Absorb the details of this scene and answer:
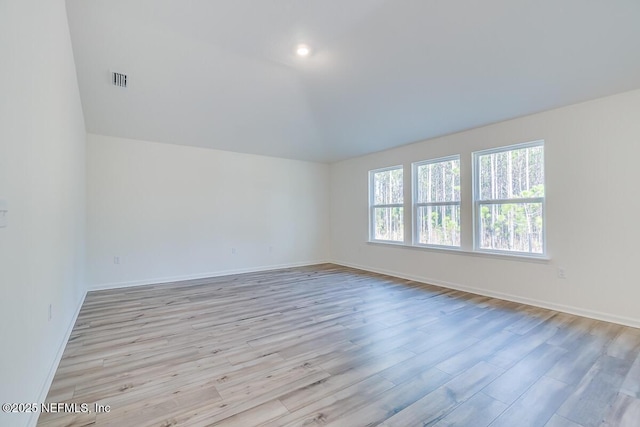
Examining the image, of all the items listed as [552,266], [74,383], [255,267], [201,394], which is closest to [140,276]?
[255,267]

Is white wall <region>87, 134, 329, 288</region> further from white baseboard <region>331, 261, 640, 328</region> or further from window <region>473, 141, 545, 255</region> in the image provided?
window <region>473, 141, 545, 255</region>

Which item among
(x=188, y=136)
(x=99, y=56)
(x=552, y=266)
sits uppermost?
(x=99, y=56)

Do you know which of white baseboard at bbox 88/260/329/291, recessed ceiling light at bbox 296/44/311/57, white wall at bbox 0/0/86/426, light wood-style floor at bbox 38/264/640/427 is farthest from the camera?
white baseboard at bbox 88/260/329/291

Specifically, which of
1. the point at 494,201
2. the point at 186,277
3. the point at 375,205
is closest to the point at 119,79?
the point at 186,277

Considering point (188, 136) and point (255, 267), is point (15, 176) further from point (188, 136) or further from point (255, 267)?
point (255, 267)

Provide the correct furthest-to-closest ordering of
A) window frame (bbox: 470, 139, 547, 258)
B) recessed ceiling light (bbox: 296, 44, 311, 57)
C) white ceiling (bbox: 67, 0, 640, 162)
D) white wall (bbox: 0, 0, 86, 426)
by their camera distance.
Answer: window frame (bbox: 470, 139, 547, 258)
recessed ceiling light (bbox: 296, 44, 311, 57)
white ceiling (bbox: 67, 0, 640, 162)
white wall (bbox: 0, 0, 86, 426)

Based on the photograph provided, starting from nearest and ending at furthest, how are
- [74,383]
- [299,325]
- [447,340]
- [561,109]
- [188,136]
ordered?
[74,383]
[447,340]
[299,325]
[561,109]
[188,136]

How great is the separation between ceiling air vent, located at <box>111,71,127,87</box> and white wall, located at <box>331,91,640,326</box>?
474 centimetres

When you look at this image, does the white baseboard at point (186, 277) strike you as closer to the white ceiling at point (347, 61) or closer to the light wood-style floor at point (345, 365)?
the light wood-style floor at point (345, 365)

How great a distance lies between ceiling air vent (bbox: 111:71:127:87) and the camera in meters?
3.46

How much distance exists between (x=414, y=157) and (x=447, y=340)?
3.46 metres

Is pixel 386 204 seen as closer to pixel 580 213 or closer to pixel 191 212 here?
pixel 580 213

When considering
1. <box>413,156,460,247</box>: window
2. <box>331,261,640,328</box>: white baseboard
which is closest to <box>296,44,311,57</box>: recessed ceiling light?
<box>413,156,460,247</box>: window

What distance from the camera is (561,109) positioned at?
359cm
